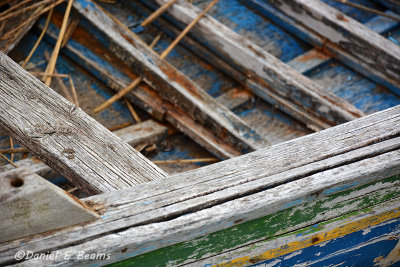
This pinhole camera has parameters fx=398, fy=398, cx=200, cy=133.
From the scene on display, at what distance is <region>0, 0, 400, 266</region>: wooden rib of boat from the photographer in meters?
1.18

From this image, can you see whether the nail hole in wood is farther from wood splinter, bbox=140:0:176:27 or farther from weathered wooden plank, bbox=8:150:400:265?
wood splinter, bbox=140:0:176:27

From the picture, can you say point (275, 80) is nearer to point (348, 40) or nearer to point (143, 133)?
point (348, 40)

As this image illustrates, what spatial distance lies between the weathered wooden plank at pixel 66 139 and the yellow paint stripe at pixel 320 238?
43 cm

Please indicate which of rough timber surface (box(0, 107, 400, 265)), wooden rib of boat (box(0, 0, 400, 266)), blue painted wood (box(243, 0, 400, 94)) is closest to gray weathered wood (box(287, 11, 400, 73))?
blue painted wood (box(243, 0, 400, 94))

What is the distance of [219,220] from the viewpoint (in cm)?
123

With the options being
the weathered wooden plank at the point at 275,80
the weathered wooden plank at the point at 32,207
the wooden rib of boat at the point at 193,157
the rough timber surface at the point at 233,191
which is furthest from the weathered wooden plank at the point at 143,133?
the weathered wooden plank at the point at 32,207

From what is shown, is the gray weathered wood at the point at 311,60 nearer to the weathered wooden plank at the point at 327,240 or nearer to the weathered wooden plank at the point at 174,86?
the weathered wooden plank at the point at 174,86

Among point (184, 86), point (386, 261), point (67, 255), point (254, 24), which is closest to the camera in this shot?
point (67, 255)

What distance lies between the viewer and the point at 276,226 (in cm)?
138

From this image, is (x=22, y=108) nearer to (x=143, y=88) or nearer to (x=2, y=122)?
(x=2, y=122)

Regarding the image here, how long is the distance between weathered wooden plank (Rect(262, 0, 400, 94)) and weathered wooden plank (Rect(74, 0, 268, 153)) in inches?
41.5

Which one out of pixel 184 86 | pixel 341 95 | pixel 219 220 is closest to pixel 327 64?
pixel 341 95

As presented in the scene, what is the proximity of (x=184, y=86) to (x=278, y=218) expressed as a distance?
1.38 m

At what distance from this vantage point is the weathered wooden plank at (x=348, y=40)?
281 cm
